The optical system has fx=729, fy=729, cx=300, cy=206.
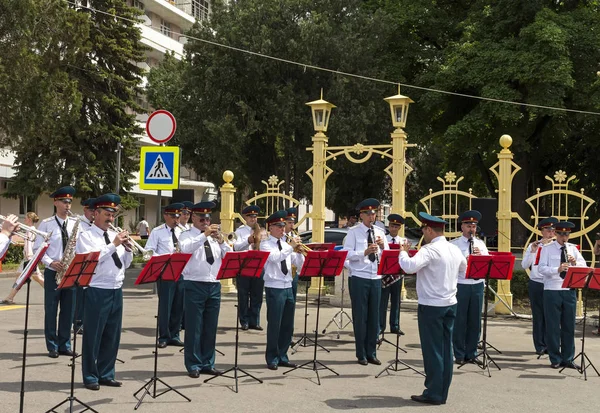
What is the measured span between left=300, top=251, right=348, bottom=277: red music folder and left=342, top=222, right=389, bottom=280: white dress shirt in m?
0.48

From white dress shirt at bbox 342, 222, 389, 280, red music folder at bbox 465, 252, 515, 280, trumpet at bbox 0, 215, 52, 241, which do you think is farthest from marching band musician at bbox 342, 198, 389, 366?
trumpet at bbox 0, 215, 52, 241

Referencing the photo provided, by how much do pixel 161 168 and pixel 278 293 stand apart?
5734 mm

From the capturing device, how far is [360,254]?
32.6ft

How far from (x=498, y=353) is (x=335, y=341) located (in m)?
2.53

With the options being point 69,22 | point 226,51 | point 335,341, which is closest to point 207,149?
point 226,51

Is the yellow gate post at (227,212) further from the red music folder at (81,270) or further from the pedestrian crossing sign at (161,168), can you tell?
the red music folder at (81,270)

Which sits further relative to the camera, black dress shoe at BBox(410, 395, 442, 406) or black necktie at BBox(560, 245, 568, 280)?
black necktie at BBox(560, 245, 568, 280)

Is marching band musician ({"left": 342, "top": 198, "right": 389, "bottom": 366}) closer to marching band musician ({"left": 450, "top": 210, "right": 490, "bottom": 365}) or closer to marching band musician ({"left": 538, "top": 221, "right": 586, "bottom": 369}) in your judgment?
marching band musician ({"left": 450, "top": 210, "right": 490, "bottom": 365})

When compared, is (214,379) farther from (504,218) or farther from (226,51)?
(226,51)

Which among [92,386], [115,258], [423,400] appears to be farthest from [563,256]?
[92,386]

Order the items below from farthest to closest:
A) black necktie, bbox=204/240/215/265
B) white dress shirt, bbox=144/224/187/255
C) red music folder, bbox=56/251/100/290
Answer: white dress shirt, bbox=144/224/187/255 → black necktie, bbox=204/240/215/265 → red music folder, bbox=56/251/100/290

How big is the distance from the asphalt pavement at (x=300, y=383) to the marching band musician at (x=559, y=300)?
286mm

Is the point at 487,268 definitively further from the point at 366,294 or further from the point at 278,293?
the point at 278,293

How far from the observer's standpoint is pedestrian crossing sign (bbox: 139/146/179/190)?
46.4 feet
